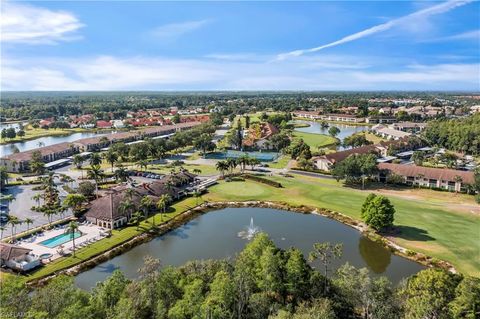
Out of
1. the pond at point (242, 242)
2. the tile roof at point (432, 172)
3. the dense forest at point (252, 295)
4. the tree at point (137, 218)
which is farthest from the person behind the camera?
the tile roof at point (432, 172)

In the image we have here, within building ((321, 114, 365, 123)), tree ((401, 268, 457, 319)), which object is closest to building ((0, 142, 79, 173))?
tree ((401, 268, 457, 319))

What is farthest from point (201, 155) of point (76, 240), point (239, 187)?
point (76, 240)

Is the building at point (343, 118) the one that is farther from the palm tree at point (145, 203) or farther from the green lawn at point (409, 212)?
the palm tree at point (145, 203)

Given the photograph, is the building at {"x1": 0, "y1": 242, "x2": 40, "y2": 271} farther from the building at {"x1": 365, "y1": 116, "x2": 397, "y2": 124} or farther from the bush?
the building at {"x1": 365, "y1": 116, "x2": 397, "y2": 124}

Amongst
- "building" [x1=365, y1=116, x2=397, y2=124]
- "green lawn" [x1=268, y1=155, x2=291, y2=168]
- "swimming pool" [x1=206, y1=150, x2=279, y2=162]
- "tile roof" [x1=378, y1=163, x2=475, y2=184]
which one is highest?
"building" [x1=365, y1=116, x2=397, y2=124]

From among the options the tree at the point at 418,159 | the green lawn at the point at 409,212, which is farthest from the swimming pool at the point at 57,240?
the tree at the point at 418,159

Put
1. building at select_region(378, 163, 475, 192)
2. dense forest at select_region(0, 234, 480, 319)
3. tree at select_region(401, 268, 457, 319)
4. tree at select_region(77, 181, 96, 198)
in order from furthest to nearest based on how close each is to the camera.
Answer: building at select_region(378, 163, 475, 192)
tree at select_region(77, 181, 96, 198)
tree at select_region(401, 268, 457, 319)
dense forest at select_region(0, 234, 480, 319)
